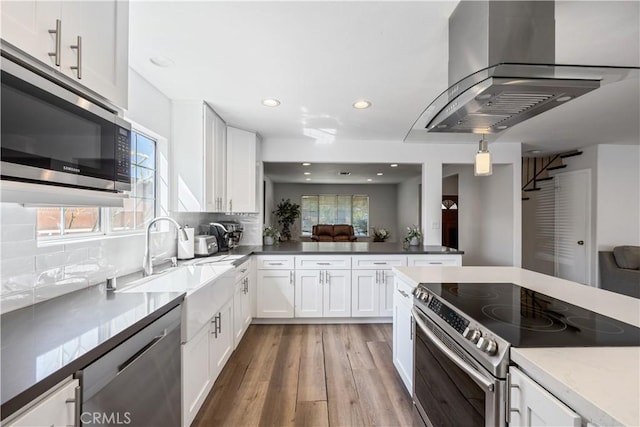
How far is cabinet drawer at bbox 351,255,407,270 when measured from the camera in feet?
11.1

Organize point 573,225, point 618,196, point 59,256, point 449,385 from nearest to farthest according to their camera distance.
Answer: point 449,385, point 59,256, point 618,196, point 573,225

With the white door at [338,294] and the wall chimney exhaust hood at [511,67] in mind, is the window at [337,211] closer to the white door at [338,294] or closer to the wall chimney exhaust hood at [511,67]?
the white door at [338,294]

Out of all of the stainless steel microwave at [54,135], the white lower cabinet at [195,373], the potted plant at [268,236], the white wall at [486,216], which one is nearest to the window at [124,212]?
the stainless steel microwave at [54,135]

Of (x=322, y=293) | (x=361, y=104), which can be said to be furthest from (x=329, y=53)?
(x=322, y=293)

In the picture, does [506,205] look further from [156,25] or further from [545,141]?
[156,25]

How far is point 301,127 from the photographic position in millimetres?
3324

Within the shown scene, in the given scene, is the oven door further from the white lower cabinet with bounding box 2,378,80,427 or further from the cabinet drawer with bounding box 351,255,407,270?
the cabinet drawer with bounding box 351,255,407,270

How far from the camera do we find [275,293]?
3375 mm

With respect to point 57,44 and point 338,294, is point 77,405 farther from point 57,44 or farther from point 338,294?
point 338,294

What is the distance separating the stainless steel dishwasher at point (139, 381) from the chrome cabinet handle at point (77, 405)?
1cm

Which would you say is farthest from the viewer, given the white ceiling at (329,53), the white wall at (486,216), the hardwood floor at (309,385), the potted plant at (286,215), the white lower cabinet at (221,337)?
the potted plant at (286,215)

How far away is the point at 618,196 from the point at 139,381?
6105mm

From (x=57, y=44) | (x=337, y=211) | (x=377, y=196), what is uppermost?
(x=377, y=196)

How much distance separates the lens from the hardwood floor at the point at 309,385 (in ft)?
6.05
